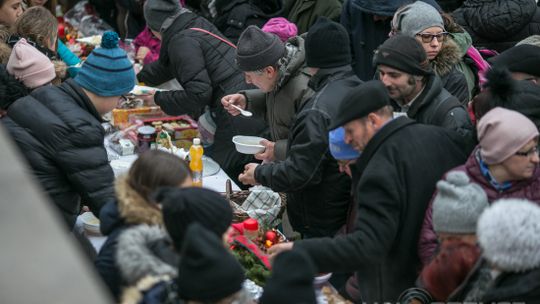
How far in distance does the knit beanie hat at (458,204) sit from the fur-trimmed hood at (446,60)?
5.63ft

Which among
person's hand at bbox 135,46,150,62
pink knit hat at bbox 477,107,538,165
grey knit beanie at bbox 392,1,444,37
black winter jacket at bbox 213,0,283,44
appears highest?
pink knit hat at bbox 477,107,538,165

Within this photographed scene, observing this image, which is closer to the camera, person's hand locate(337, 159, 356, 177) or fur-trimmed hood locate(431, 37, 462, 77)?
person's hand locate(337, 159, 356, 177)

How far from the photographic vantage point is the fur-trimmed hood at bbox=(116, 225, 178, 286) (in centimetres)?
286

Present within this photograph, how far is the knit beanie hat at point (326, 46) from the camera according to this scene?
4.38 m

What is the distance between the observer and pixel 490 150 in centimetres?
336

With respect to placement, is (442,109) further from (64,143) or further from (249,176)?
(64,143)

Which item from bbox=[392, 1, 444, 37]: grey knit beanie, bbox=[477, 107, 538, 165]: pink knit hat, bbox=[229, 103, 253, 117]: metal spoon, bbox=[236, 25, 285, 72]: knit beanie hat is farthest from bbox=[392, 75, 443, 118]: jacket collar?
bbox=[229, 103, 253, 117]: metal spoon

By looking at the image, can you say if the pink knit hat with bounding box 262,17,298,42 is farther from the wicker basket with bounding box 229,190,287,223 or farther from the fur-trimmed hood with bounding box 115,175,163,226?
the fur-trimmed hood with bounding box 115,175,163,226

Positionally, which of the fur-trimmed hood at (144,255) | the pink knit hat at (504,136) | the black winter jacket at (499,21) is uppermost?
the pink knit hat at (504,136)

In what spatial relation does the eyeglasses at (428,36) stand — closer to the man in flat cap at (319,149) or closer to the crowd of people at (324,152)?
the crowd of people at (324,152)

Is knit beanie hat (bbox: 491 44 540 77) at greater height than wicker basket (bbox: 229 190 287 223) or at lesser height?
greater

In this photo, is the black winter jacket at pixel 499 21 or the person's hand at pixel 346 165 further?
the black winter jacket at pixel 499 21

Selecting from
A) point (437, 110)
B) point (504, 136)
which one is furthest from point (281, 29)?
point (504, 136)

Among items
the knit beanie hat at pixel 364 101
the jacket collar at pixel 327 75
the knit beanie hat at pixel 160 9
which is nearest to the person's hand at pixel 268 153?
the jacket collar at pixel 327 75
